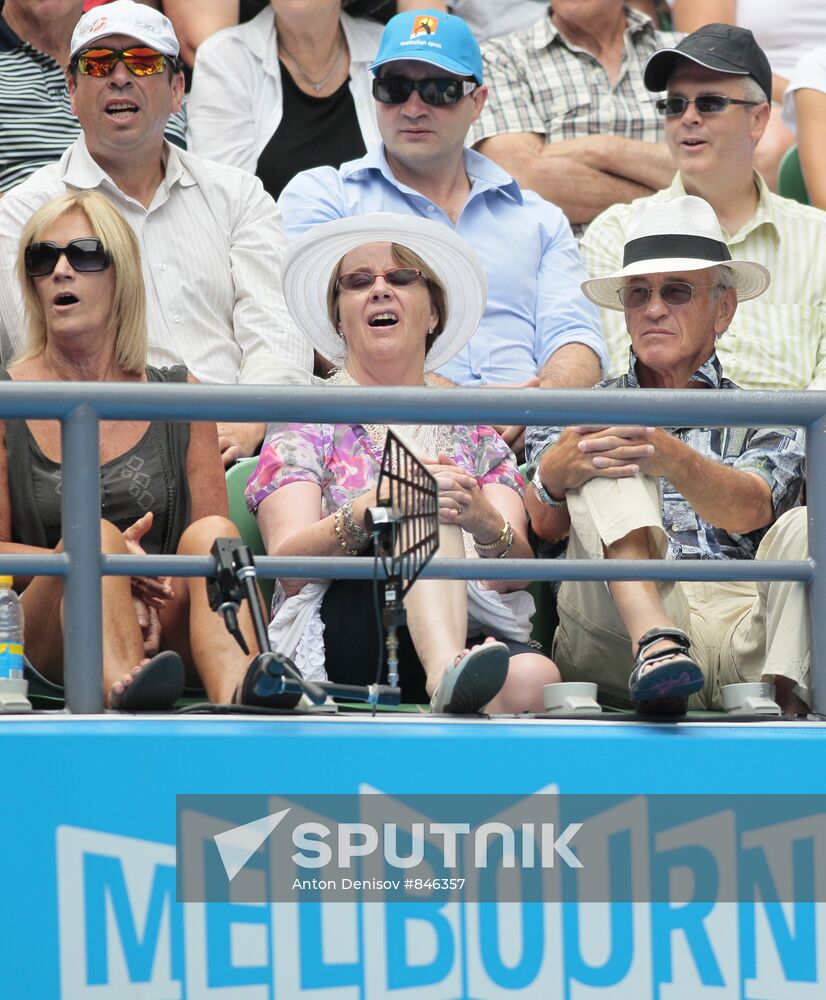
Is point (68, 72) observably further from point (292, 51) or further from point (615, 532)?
point (615, 532)

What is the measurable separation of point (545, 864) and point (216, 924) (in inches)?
22.1

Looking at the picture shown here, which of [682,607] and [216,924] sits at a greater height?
[682,607]

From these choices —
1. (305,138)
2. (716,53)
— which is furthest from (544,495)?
(305,138)

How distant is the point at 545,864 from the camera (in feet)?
9.80

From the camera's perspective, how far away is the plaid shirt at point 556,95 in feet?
19.3

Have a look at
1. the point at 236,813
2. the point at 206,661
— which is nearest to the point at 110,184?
the point at 206,661

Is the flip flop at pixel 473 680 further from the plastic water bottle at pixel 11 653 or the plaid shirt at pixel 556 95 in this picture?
the plaid shirt at pixel 556 95

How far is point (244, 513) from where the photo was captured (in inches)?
167

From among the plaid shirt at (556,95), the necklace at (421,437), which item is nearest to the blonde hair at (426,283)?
the necklace at (421,437)

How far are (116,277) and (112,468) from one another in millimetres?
455

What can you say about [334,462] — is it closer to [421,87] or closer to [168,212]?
[168,212]

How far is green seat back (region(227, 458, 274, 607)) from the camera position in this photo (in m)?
4.16

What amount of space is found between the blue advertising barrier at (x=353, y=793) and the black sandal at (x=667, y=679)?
3.1 inches

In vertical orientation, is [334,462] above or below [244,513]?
above
